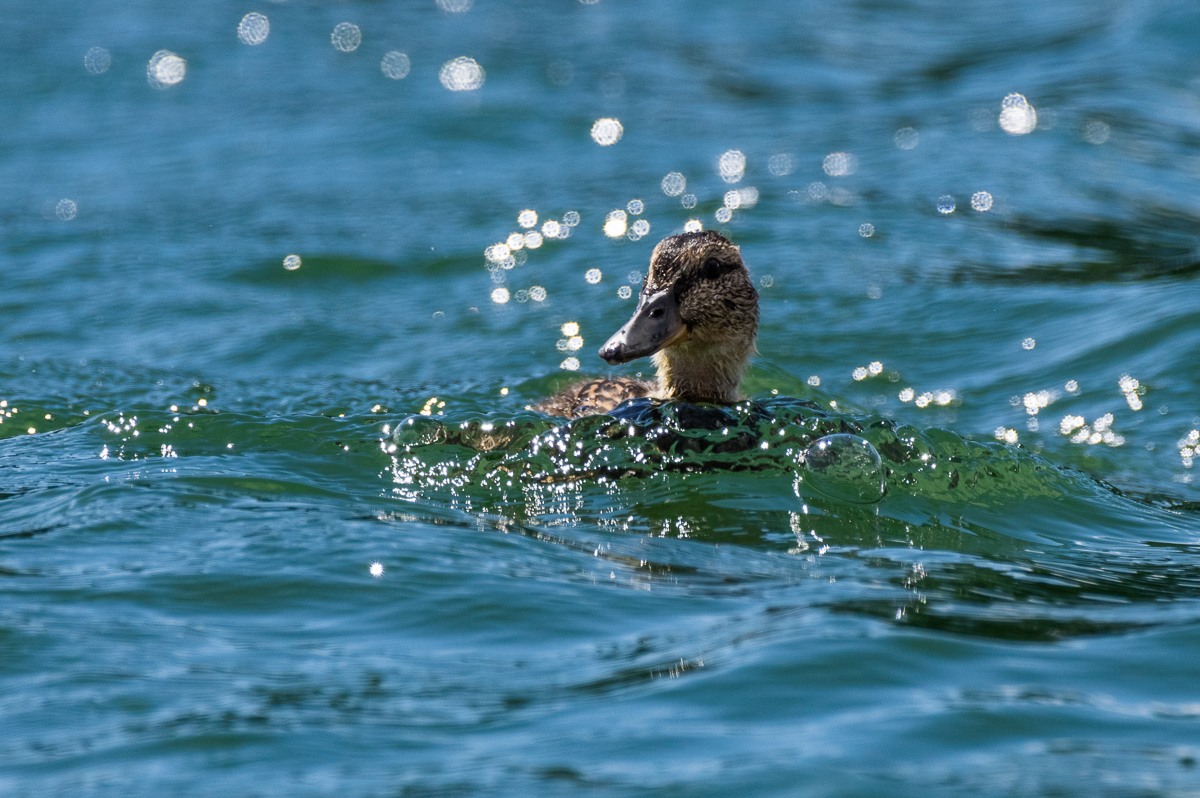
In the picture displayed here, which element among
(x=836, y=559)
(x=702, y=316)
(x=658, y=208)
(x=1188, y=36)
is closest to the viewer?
(x=836, y=559)

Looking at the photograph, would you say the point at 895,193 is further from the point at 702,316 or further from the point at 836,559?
the point at 836,559

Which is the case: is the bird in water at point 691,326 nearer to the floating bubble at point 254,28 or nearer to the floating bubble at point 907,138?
the floating bubble at point 907,138

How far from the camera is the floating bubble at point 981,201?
12.7 m

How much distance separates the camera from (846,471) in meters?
6.57

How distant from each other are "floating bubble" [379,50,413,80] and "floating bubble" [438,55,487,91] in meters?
0.43

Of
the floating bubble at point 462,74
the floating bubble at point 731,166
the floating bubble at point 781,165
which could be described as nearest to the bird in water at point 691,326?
the floating bubble at point 731,166

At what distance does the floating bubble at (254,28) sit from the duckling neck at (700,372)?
11794 mm

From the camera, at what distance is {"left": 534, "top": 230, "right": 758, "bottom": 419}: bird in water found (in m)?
7.16

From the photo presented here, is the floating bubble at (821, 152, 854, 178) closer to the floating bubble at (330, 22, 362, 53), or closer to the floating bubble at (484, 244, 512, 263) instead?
the floating bubble at (484, 244, 512, 263)

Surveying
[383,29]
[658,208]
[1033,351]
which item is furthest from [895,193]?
[383,29]

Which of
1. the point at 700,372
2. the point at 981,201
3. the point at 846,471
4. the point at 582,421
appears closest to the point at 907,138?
the point at 981,201

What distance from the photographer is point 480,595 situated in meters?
5.18

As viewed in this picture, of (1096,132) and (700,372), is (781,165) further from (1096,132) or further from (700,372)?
(700,372)

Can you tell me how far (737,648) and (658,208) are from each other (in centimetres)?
858
